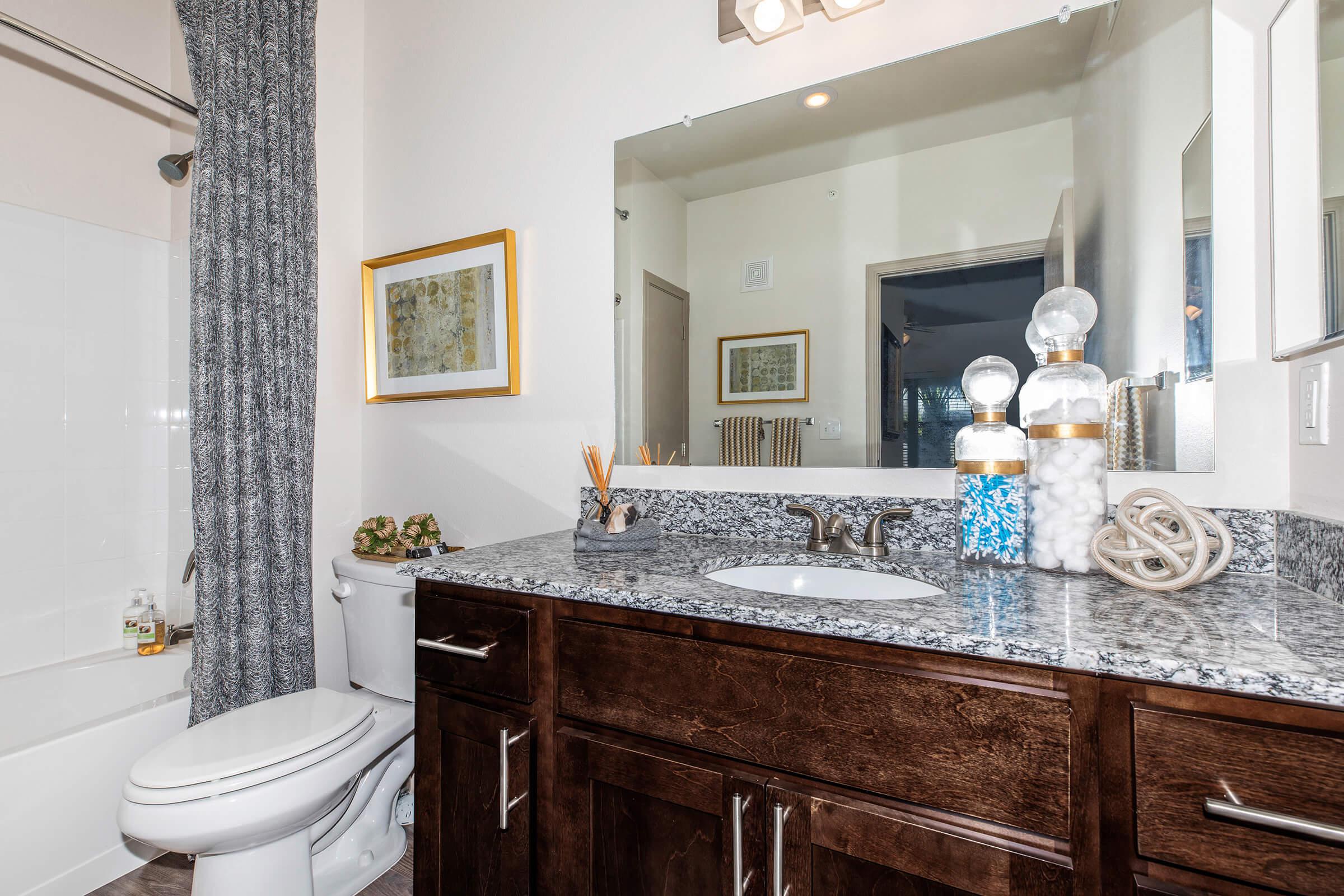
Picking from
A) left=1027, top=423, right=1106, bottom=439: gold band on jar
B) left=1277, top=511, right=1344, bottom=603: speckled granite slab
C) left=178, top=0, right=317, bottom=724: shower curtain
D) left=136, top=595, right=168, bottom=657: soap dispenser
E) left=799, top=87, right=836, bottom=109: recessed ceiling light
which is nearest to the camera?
left=1277, top=511, right=1344, bottom=603: speckled granite slab

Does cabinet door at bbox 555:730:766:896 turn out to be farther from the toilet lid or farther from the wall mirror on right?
the wall mirror on right

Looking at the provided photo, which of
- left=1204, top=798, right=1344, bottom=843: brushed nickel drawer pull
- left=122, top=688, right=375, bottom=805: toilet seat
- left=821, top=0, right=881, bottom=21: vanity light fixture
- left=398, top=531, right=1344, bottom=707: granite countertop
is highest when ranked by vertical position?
left=821, top=0, right=881, bottom=21: vanity light fixture

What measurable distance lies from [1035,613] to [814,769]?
35 cm

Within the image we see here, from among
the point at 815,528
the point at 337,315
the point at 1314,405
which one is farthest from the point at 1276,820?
the point at 337,315

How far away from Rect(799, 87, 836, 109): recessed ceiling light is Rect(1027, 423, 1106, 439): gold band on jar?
896mm

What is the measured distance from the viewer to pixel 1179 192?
108cm

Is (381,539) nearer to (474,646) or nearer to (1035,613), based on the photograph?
(474,646)

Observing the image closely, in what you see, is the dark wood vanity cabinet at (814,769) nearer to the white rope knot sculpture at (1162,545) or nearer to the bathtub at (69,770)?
the white rope knot sculpture at (1162,545)

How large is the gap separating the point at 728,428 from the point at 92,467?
2.09 metres

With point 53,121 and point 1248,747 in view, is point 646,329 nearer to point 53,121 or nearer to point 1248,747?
point 1248,747

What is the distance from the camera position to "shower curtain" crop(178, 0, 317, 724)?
1.71m

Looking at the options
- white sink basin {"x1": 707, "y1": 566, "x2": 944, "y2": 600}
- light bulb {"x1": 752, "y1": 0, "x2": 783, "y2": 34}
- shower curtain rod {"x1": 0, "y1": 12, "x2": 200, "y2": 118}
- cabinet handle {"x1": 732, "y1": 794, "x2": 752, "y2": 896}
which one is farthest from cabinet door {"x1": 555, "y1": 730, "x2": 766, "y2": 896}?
shower curtain rod {"x1": 0, "y1": 12, "x2": 200, "y2": 118}

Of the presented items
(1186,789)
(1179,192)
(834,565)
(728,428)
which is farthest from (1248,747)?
(728,428)

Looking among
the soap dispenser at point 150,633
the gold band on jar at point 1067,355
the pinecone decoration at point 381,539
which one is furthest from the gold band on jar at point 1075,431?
the soap dispenser at point 150,633
